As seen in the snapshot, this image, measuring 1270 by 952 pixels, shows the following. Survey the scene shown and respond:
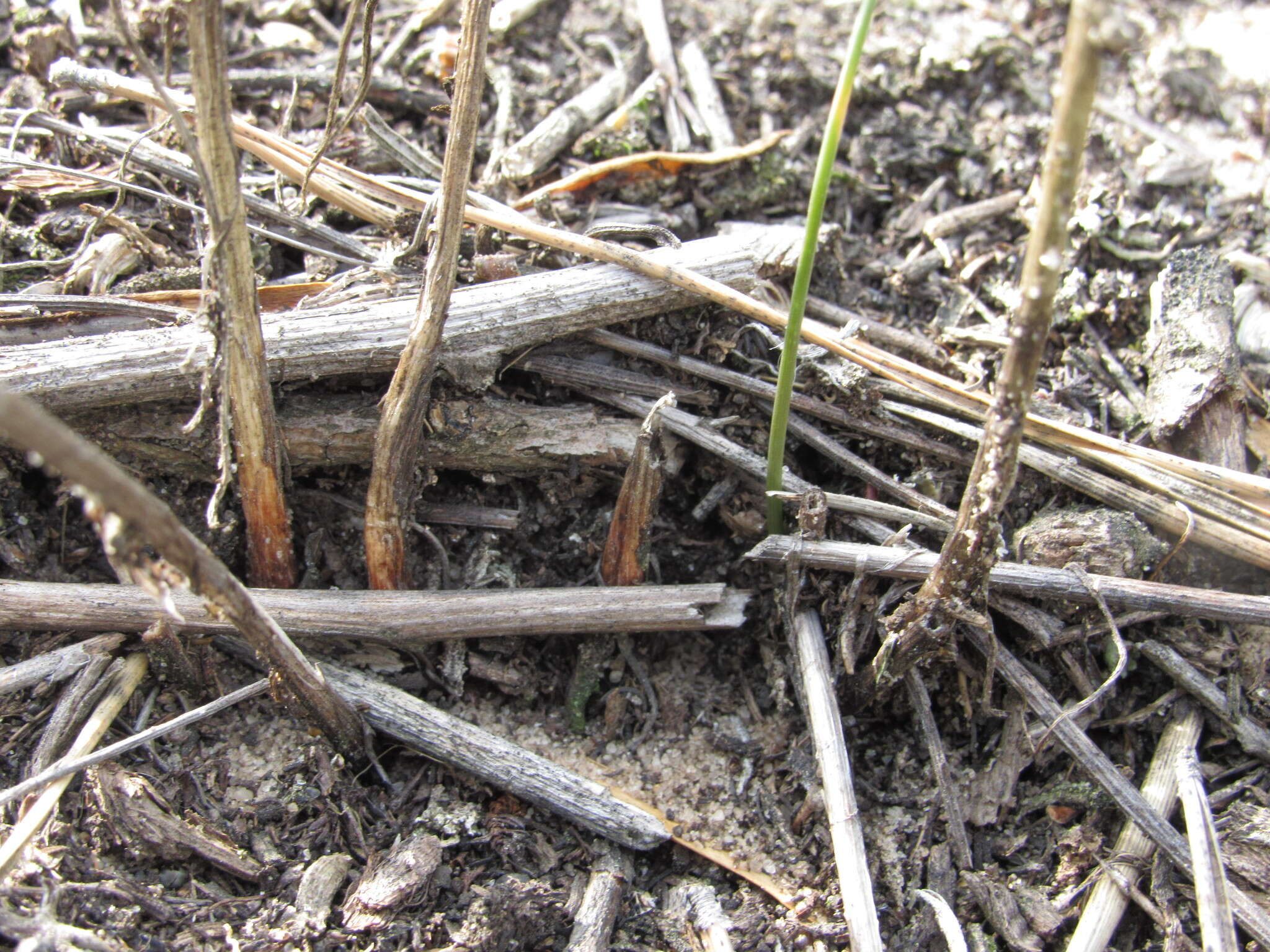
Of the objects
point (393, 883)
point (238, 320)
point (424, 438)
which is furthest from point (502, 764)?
point (238, 320)

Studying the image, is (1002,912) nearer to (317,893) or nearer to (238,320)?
(317,893)

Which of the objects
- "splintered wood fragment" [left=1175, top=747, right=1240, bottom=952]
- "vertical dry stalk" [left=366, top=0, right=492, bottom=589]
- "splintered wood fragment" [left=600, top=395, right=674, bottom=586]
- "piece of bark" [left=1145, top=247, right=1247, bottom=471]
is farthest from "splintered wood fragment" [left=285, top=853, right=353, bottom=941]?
"piece of bark" [left=1145, top=247, right=1247, bottom=471]

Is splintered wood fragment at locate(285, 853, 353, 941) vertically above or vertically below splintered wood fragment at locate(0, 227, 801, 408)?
below

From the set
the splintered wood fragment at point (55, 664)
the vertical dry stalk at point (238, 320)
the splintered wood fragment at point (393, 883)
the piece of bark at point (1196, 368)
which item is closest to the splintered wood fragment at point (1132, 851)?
the piece of bark at point (1196, 368)

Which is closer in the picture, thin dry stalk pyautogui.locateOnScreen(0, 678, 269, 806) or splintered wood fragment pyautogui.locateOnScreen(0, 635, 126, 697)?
thin dry stalk pyautogui.locateOnScreen(0, 678, 269, 806)

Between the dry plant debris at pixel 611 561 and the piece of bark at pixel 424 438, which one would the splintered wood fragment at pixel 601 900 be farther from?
the piece of bark at pixel 424 438

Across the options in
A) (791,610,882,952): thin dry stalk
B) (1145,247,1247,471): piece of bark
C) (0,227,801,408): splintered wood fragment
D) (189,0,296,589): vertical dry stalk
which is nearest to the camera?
(189,0,296,589): vertical dry stalk

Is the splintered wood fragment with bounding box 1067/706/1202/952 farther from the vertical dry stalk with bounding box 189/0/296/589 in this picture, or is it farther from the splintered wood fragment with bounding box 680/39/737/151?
the splintered wood fragment with bounding box 680/39/737/151

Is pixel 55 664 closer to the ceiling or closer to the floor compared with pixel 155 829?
closer to the ceiling
